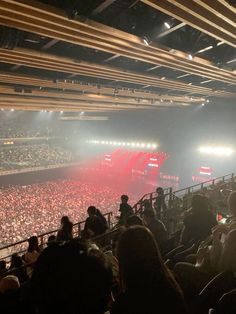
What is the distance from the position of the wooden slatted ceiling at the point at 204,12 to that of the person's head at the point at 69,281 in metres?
5.01

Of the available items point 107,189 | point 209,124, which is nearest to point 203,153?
point 209,124

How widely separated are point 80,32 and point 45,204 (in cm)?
2084

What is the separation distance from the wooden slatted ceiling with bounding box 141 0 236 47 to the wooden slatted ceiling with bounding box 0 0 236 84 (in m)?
1.46

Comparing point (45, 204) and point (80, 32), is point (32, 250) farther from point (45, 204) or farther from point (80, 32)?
point (45, 204)

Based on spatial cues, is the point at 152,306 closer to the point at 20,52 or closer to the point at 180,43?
the point at 20,52

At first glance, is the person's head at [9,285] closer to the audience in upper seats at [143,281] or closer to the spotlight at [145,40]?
the audience in upper seats at [143,281]

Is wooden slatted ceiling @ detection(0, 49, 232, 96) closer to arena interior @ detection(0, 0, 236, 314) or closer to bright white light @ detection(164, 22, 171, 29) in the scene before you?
arena interior @ detection(0, 0, 236, 314)

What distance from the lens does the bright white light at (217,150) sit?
24.0 meters

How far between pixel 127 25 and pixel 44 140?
3423 cm

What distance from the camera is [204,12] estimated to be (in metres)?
5.95

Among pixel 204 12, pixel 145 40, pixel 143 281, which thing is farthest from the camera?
pixel 145 40

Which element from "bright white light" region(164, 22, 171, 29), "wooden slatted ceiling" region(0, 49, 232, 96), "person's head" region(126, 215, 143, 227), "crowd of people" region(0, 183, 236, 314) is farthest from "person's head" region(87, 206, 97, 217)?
"bright white light" region(164, 22, 171, 29)

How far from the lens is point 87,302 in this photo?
1513 mm

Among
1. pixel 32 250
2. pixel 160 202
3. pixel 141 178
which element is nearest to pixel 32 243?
pixel 32 250
